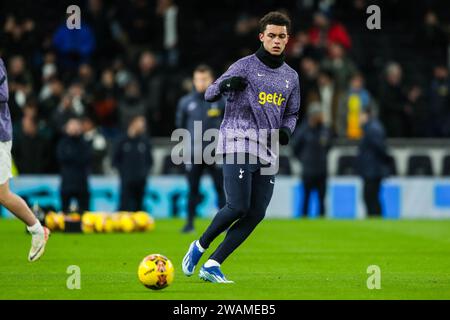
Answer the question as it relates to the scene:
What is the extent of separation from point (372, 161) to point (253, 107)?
12.2 m

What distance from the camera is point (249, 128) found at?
34.8ft

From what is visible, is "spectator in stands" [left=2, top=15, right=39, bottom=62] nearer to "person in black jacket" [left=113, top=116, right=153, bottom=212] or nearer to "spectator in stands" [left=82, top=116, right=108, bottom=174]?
"spectator in stands" [left=82, top=116, right=108, bottom=174]

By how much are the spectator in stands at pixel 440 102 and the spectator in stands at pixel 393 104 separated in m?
0.63

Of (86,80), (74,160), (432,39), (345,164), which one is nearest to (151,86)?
(86,80)

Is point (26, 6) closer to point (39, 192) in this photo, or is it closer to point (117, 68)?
point (117, 68)

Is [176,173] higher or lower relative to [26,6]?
lower

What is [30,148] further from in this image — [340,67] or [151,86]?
[340,67]

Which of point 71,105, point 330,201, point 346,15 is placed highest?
point 346,15

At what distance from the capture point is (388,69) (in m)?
25.3

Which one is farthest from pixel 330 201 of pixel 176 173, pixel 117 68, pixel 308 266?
pixel 308 266

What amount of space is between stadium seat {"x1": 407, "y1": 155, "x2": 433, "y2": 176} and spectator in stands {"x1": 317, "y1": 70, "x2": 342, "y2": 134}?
6.19 feet

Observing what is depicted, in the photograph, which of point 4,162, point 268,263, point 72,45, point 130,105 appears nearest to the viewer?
point 4,162

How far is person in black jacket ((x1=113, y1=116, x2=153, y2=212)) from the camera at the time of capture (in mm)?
21703

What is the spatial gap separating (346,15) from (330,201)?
6.44m
